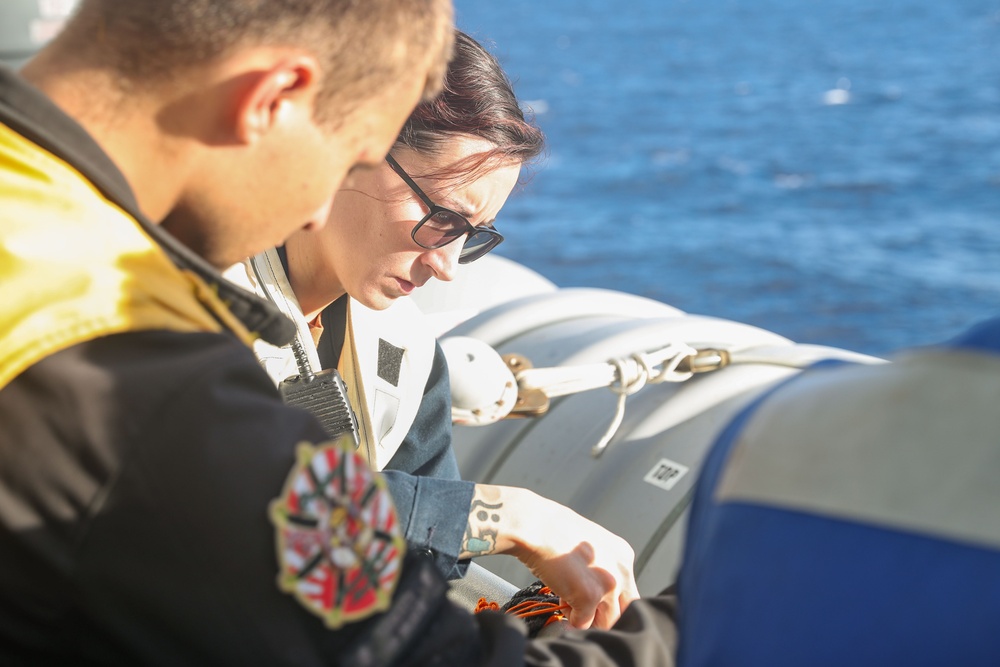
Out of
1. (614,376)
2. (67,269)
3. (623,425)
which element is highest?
(67,269)

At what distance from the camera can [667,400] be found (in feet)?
8.79

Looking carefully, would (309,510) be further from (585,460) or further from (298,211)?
(585,460)

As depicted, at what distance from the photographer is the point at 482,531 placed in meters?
1.68

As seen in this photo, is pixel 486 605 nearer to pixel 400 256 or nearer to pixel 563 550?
pixel 563 550

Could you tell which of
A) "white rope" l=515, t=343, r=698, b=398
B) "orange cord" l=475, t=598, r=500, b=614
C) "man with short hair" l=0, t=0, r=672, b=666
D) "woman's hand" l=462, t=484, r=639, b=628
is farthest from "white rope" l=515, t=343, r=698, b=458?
"man with short hair" l=0, t=0, r=672, b=666

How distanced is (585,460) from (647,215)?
12419 millimetres

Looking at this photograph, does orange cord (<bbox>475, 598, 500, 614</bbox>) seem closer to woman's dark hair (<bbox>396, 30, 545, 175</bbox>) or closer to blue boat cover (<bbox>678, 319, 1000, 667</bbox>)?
woman's dark hair (<bbox>396, 30, 545, 175</bbox>)

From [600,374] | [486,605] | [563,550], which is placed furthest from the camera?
[600,374]

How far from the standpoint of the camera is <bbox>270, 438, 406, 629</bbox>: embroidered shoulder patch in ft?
3.15

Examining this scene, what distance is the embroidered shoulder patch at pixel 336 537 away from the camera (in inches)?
37.8

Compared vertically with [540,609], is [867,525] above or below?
above

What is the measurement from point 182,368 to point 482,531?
0.80 metres

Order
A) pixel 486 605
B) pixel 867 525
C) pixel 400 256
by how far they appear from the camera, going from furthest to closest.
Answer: pixel 400 256 < pixel 486 605 < pixel 867 525

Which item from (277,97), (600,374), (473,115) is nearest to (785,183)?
(600,374)
